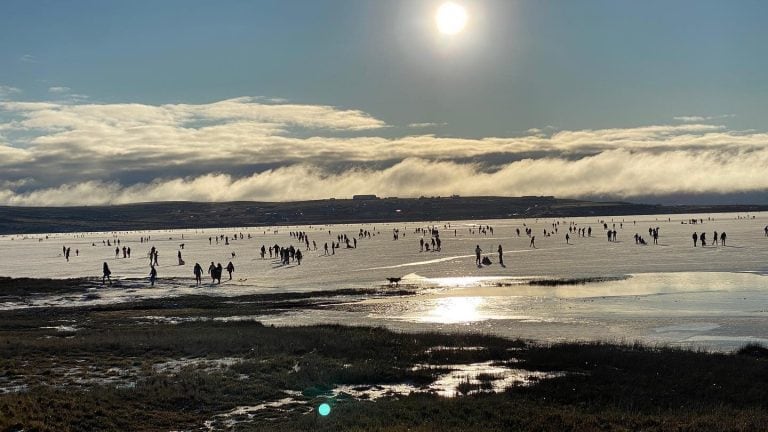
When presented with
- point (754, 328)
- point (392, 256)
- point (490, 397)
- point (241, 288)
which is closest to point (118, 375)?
point (490, 397)

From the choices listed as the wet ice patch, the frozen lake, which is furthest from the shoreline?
the frozen lake

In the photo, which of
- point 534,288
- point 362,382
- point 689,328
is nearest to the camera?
point 362,382

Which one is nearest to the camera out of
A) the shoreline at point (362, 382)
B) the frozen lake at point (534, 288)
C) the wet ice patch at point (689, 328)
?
the shoreline at point (362, 382)

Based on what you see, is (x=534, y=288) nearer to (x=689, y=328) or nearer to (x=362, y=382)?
(x=689, y=328)

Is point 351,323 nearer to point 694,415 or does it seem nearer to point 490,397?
point 490,397

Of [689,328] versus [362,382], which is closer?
[362,382]

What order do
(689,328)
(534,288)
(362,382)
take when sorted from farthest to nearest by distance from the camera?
(534,288), (689,328), (362,382)

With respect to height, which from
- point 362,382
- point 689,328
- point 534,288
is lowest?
point 534,288

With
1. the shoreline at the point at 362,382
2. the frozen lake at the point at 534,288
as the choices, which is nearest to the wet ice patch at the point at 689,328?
the frozen lake at the point at 534,288

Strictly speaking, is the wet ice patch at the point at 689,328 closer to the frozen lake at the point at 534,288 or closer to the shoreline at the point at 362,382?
the frozen lake at the point at 534,288

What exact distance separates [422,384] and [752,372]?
8.68 m

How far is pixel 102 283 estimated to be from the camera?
51156mm

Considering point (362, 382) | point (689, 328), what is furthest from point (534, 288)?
point (362, 382)

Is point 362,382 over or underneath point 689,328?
over
